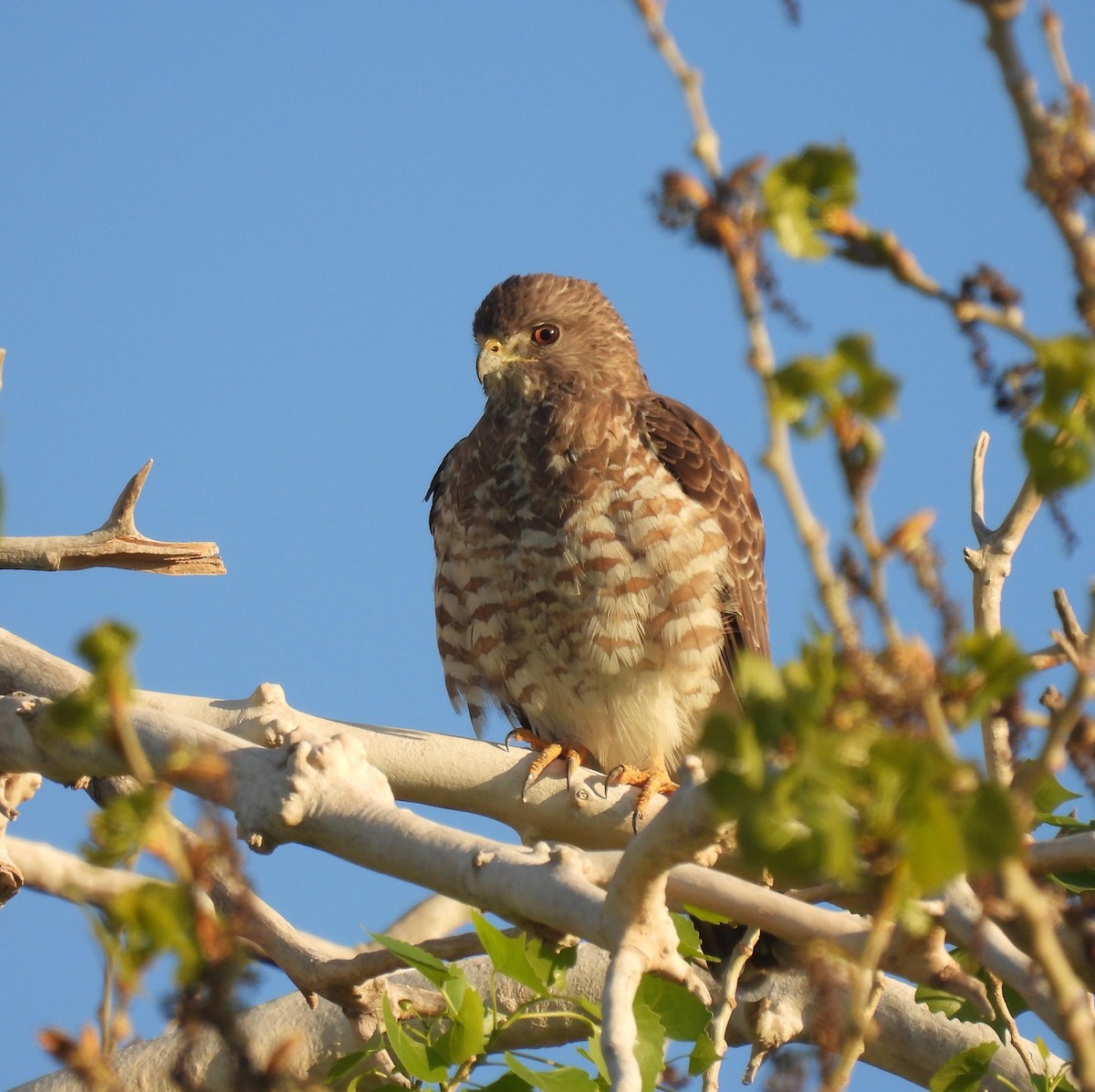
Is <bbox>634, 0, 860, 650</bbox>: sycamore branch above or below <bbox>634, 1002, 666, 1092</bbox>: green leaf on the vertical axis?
above

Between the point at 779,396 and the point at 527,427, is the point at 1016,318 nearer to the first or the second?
the point at 779,396

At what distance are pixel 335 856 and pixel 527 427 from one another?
272 centimetres

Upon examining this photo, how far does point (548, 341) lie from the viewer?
5875mm

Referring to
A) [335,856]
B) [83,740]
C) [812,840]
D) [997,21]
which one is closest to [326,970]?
[335,856]

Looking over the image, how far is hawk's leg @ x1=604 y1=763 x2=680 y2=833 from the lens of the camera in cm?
428

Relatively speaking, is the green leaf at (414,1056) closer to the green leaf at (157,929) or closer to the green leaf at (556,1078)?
the green leaf at (556,1078)

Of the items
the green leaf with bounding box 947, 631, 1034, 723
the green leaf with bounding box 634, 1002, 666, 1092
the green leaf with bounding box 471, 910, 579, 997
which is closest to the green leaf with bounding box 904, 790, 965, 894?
the green leaf with bounding box 947, 631, 1034, 723

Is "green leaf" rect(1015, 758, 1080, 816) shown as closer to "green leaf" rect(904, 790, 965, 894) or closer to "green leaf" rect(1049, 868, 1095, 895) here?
"green leaf" rect(1049, 868, 1095, 895)

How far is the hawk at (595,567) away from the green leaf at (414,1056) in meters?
2.14

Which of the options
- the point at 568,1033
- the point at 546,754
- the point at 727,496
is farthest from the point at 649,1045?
the point at 727,496

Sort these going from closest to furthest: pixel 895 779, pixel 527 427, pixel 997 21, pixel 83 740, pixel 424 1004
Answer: pixel 895 779
pixel 997 21
pixel 83 740
pixel 424 1004
pixel 527 427

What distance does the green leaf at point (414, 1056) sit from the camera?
2.51 metres

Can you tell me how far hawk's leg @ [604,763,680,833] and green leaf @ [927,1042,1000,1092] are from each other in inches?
49.5

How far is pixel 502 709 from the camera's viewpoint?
5613mm
